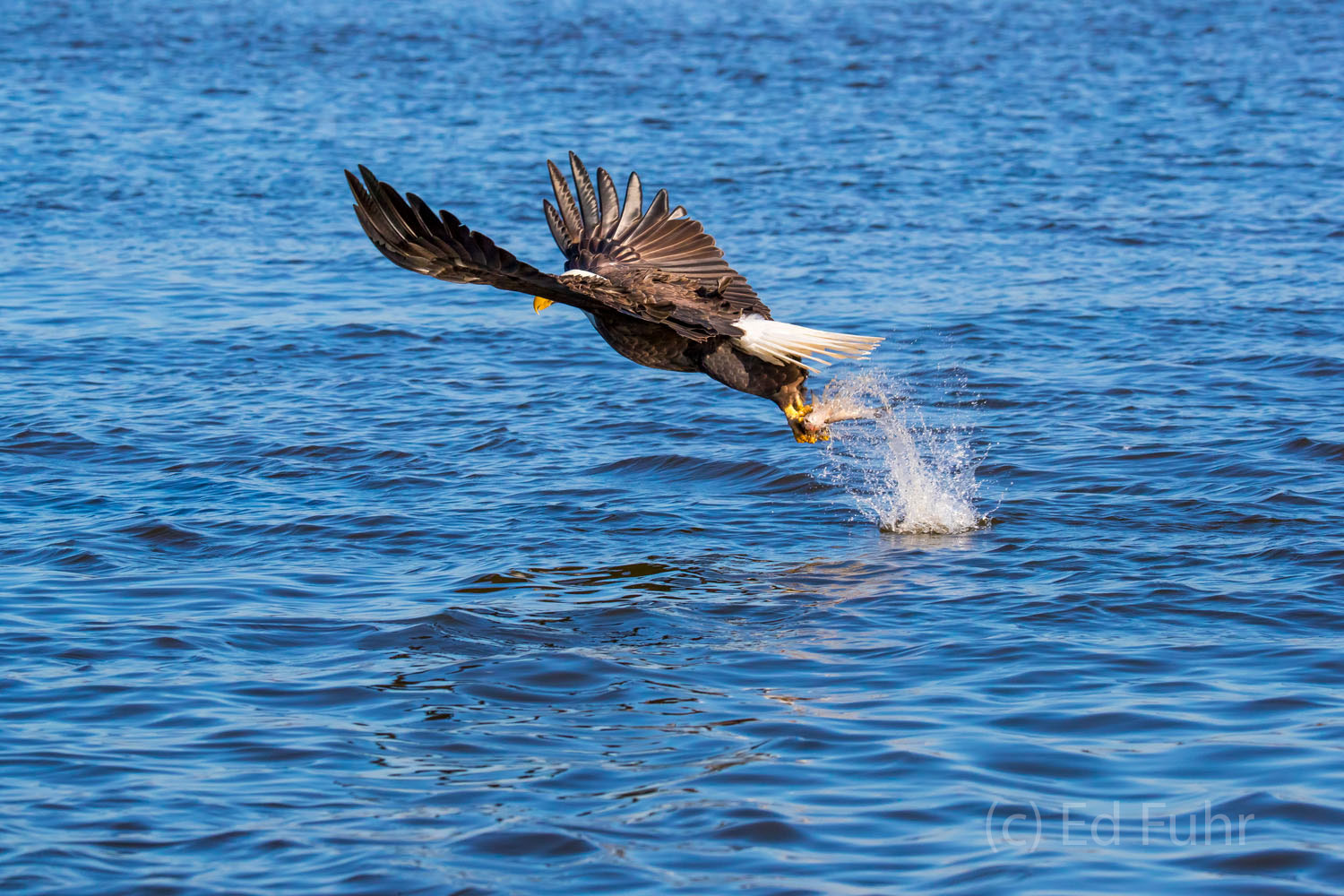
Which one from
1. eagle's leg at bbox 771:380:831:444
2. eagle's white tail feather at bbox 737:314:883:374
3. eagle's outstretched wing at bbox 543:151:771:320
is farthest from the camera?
eagle's outstretched wing at bbox 543:151:771:320

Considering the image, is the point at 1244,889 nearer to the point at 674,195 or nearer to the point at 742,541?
the point at 742,541

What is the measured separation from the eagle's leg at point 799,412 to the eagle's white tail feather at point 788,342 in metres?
0.26

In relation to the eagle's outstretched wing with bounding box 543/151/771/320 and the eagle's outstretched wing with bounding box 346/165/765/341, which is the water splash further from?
the eagle's outstretched wing with bounding box 346/165/765/341

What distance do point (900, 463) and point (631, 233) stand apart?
171 cm

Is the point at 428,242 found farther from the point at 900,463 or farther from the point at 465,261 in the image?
the point at 900,463

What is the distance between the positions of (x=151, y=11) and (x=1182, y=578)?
2473 centimetres

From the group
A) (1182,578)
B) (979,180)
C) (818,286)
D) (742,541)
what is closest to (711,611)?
(742,541)

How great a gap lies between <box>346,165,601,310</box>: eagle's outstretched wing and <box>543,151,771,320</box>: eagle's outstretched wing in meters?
1.39

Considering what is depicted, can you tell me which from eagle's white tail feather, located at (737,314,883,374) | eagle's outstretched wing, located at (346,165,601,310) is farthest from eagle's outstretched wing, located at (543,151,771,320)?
eagle's outstretched wing, located at (346,165,601,310)

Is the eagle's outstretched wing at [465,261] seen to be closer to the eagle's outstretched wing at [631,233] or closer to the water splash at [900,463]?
the eagle's outstretched wing at [631,233]

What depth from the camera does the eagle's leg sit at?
21.7 ft

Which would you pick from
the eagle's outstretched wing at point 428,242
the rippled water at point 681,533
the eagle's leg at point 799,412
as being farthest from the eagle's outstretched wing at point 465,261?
the rippled water at point 681,533

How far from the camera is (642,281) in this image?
6336mm

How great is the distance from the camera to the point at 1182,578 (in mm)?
6047
